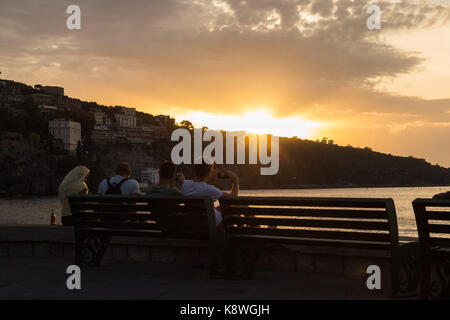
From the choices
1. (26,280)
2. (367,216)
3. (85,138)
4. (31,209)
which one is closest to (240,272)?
(367,216)

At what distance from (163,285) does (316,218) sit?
1.76m

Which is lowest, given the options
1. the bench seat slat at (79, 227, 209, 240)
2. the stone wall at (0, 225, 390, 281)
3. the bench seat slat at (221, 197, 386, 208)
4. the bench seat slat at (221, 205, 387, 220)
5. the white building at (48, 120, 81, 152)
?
the stone wall at (0, 225, 390, 281)

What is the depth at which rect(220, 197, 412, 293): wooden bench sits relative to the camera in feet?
18.6

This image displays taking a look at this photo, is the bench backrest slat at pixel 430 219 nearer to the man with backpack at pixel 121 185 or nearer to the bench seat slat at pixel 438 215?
the bench seat slat at pixel 438 215

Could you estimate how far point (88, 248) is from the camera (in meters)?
8.18

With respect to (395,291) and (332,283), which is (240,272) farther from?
(395,291)

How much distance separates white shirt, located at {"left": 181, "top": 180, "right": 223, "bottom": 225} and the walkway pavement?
2.55ft

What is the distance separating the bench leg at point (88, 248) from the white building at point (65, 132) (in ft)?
617

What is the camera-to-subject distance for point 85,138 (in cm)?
19700

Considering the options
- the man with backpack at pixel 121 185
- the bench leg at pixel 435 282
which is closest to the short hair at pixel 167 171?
the man with backpack at pixel 121 185

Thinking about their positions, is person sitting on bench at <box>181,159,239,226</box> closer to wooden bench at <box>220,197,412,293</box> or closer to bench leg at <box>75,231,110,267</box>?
wooden bench at <box>220,197,412,293</box>

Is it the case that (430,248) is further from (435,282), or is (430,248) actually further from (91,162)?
(91,162)

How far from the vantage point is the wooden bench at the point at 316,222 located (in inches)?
224
